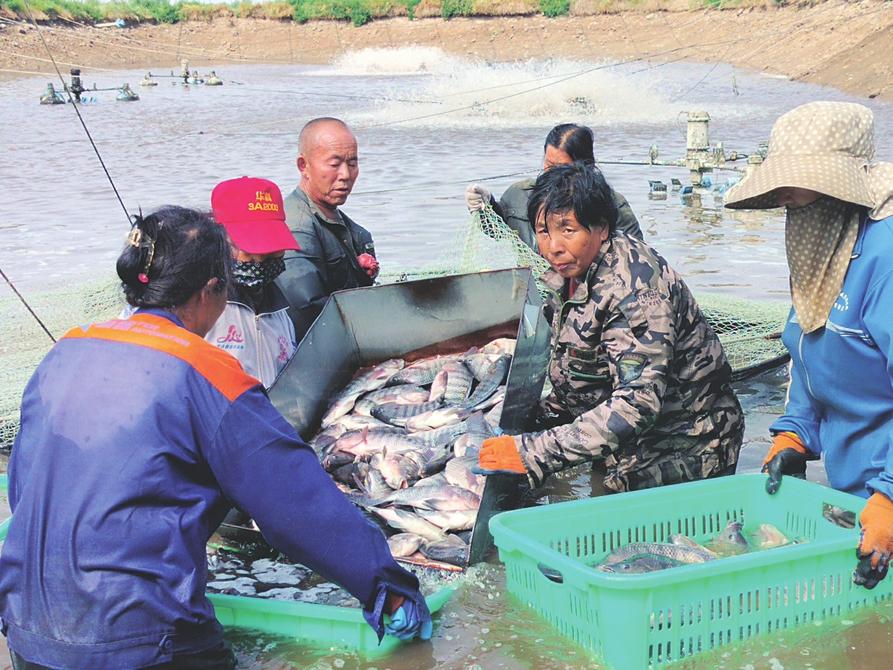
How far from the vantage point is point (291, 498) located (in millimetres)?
2680

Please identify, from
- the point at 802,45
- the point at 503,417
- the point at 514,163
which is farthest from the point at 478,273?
the point at 802,45

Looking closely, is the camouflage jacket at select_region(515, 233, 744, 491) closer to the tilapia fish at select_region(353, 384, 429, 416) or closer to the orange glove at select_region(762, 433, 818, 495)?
the orange glove at select_region(762, 433, 818, 495)

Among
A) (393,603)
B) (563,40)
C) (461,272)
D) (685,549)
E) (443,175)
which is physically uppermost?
(563,40)

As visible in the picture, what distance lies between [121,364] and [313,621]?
Result: 124 cm

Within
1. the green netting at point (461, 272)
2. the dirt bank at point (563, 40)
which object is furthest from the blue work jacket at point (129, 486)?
the dirt bank at point (563, 40)

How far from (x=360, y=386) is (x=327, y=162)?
1.27 metres

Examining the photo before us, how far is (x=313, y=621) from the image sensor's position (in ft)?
10.9

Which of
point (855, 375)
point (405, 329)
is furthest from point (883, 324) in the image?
point (405, 329)

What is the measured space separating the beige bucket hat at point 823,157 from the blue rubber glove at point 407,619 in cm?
161

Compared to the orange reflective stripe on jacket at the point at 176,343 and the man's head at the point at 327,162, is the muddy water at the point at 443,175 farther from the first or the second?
the orange reflective stripe on jacket at the point at 176,343

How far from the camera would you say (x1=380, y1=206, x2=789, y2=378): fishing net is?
7.11m

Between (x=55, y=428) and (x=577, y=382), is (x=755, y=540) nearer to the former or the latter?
(x=577, y=382)

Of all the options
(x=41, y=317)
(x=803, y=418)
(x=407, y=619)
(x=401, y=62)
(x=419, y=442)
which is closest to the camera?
(x=407, y=619)

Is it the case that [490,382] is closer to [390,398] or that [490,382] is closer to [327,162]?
[390,398]
